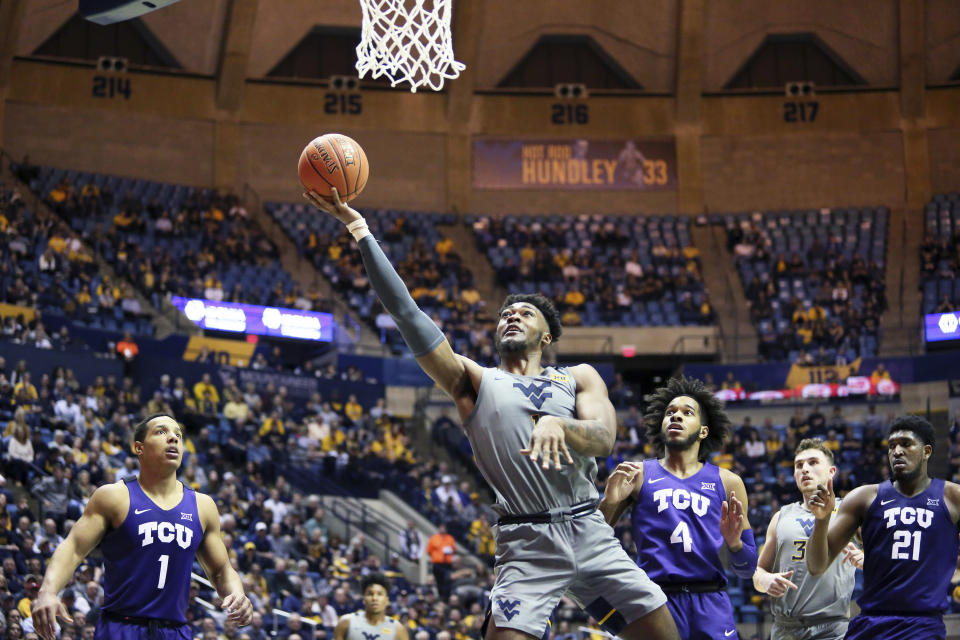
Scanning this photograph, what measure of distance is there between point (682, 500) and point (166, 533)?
9.63ft

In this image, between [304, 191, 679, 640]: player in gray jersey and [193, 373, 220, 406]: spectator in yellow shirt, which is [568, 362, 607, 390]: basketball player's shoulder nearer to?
[304, 191, 679, 640]: player in gray jersey

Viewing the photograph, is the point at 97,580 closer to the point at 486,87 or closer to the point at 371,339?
the point at 371,339

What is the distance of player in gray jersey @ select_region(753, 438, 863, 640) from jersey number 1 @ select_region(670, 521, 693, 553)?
3.64 feet

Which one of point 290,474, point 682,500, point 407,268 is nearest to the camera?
point 682,500

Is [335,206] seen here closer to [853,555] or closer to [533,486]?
[533,486]

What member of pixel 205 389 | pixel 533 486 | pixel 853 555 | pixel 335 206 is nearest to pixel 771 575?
pixel 853 555

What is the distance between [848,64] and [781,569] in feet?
87.4

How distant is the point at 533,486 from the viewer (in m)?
5.73

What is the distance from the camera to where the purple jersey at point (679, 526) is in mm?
6789

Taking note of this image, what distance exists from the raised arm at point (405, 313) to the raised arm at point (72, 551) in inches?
77.9

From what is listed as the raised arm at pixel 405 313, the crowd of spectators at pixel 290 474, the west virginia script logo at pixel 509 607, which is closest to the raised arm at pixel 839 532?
the west virginia script logo at pixel 509 607

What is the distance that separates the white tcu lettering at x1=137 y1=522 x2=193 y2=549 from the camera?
256 inches

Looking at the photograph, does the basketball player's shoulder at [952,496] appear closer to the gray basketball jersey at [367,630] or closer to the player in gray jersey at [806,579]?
the player in gray jersey at [806,579]

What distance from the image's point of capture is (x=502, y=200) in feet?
105
